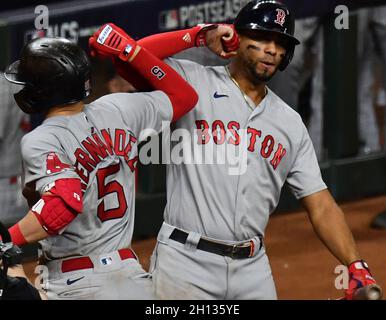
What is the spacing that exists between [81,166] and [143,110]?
47 cm

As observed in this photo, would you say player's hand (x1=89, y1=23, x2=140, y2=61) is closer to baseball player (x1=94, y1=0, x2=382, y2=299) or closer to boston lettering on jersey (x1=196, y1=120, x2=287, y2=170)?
baseball player (x1=94, y1=0, x2=382, y2=299)

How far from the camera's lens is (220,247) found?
550cm

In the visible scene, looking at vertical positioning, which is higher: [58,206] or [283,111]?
[283,111]

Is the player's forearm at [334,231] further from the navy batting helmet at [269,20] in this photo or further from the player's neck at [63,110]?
the player's neck at [63,110]

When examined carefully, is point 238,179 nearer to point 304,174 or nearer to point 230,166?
point 230,166

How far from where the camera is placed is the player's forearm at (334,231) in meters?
5.53

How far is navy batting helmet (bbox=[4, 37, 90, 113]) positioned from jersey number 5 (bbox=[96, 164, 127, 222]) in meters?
0.33

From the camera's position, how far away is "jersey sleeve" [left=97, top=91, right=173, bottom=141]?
513cm

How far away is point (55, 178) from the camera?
4719mm

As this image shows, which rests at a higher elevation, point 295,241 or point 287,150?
point 287,150

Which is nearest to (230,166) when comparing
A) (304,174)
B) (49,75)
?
(304,174)

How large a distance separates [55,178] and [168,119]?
79 cm
